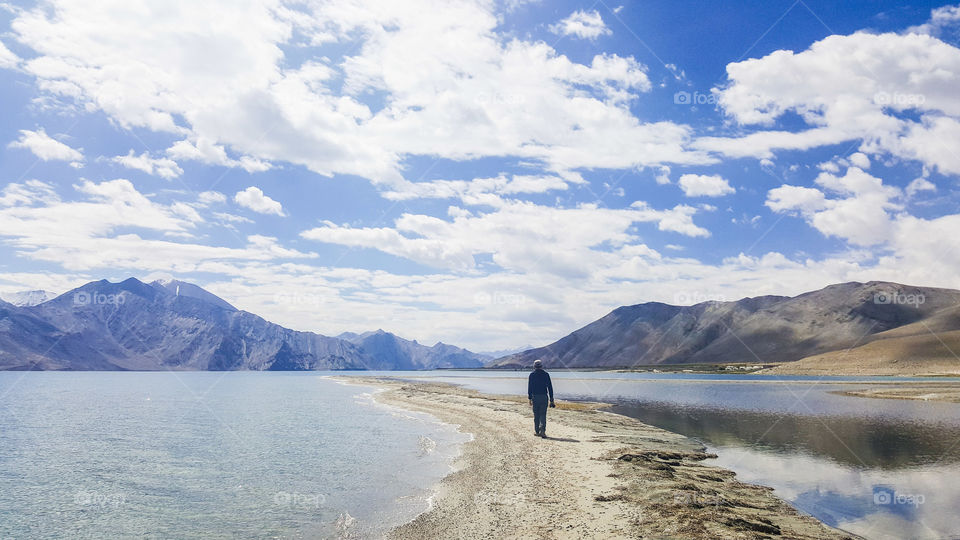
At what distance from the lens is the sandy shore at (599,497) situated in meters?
15.4

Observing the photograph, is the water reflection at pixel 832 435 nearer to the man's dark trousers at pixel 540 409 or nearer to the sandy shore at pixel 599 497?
the sandy shore at pixel 599 497

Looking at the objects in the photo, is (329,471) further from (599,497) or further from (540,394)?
(599,497)

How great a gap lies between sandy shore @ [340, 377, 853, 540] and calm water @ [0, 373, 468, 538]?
6.56 feet

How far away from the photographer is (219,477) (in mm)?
25188

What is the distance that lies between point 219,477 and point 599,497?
18098 millimetres

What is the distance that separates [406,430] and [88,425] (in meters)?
29.7

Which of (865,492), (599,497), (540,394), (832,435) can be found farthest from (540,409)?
(832,435)

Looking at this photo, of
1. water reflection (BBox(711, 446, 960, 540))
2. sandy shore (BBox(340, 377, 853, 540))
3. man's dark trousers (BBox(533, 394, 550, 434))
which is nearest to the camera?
sandy shore (BBox(340, 377, 853, 540))

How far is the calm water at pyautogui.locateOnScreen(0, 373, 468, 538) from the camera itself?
17953mm

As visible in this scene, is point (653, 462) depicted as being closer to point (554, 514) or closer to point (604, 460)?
point (604, 460)

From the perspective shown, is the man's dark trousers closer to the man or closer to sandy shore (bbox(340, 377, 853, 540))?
the man

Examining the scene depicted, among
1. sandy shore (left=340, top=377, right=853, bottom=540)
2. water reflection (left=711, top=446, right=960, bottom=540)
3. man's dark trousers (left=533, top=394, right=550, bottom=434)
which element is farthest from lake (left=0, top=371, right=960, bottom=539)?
man's dark trousers (left=533, top=394, right=550, bottom=434)

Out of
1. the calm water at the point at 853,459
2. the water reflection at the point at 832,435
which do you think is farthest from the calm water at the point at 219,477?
the water reflection at the point at 832,435

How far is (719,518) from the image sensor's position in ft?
52.3
